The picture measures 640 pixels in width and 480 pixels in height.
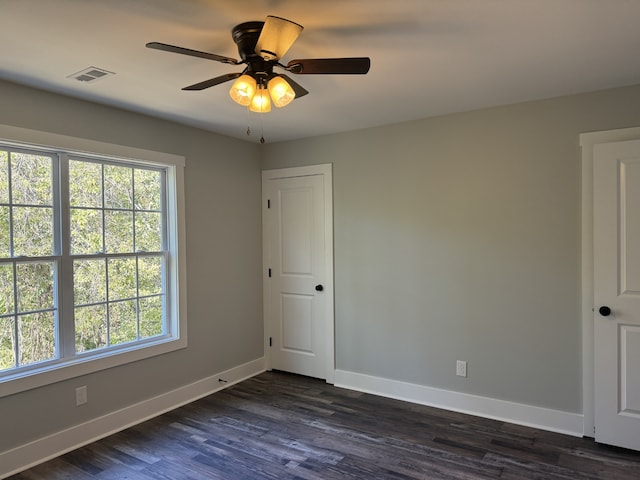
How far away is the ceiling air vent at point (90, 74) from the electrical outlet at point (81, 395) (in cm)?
207

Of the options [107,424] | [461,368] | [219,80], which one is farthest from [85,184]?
[461,368]

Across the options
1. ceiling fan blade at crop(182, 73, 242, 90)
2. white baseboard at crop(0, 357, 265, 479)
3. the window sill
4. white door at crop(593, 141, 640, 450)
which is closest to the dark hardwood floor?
white baseboard at crop(0, 357, 265, 479)

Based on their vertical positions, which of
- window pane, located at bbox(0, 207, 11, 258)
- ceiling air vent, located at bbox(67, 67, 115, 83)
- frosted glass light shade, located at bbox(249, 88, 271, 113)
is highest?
ceiling air vent, located at bbox(67, 67, 115, 83)

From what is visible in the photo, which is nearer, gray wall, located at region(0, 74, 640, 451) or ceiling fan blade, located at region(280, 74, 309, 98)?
ceiling fan blade, located at region(280, 74, 309, 98)

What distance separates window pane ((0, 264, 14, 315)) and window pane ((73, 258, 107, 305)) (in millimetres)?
385

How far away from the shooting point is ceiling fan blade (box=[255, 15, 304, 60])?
5.26ft

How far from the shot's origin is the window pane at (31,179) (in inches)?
106

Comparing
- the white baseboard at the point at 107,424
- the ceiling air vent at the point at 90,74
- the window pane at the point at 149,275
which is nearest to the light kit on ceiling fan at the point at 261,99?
the ceiling air vent at the point at 90,74

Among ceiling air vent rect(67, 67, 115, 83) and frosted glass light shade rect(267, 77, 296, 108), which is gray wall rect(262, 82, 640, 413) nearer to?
frosted glass light shade rect(267, 77, 296, 108)

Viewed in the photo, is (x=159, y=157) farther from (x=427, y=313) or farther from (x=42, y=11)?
(x=427, y=313)

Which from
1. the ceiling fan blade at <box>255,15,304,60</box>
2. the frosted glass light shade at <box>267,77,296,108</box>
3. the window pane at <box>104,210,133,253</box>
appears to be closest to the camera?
the ceiling fan blade at <box>255,15,304,60</box>

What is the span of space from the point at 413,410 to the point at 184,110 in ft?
9.96

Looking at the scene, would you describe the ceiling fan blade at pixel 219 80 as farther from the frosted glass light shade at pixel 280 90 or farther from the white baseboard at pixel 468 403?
the white baseboard at pixel 468 403

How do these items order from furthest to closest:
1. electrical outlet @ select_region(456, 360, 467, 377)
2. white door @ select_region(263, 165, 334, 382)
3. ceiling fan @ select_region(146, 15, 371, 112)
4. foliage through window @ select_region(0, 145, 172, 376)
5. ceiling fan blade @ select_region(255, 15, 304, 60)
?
white door @ select_region(263, 165, 334, 382)
electrical outlet @ select_region(456, 360, 467, 377)
foliage through window @ select_region(0, 145, 172, 376)
ceiling fan @ select_region(146, 15, 371, 112)
ceiling fan blade @ select_region(255, 15, 304, 60)
